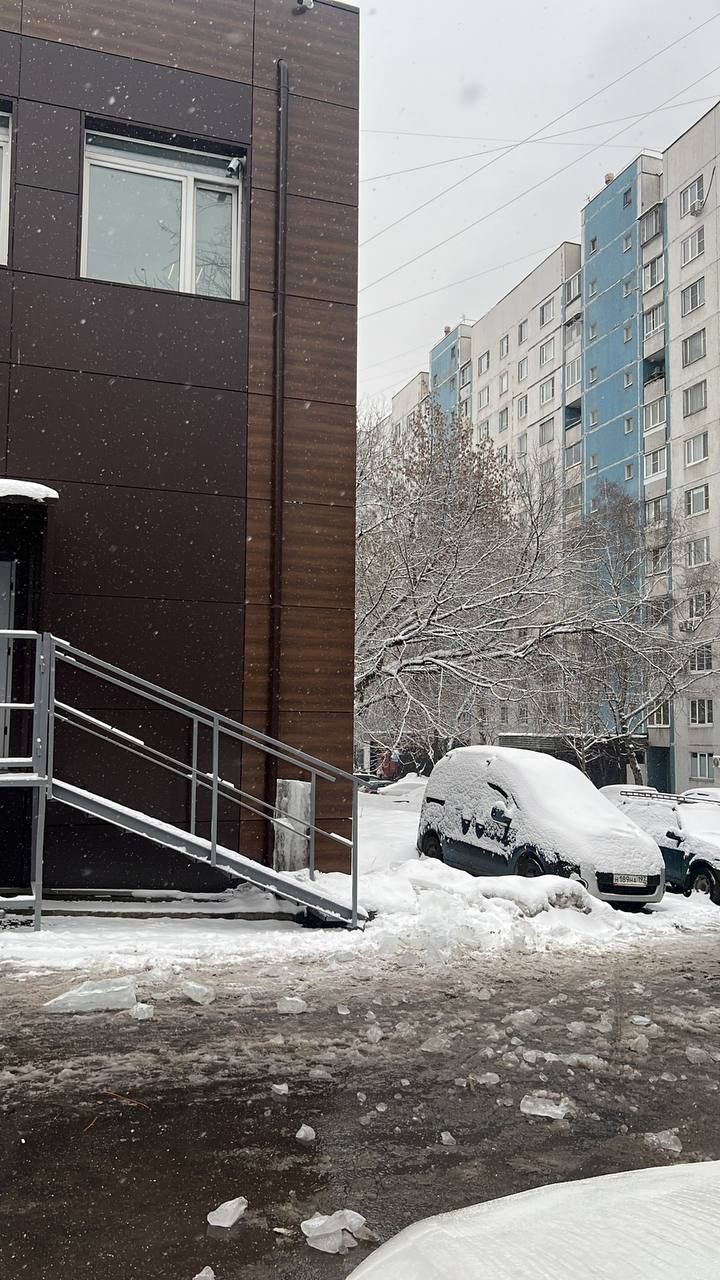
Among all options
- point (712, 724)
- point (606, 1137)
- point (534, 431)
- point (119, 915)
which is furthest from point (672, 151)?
point (606, 1137)

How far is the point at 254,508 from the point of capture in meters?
11.0

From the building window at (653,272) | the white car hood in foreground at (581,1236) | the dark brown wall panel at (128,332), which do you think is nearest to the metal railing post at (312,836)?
the dark brown wall panel at (128,332)

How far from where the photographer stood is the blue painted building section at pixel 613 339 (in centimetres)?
4412

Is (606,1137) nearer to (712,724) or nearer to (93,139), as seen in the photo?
(93,139)

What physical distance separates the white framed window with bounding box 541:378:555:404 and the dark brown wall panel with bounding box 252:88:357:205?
42531 mm

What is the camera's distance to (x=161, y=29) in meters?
11.1

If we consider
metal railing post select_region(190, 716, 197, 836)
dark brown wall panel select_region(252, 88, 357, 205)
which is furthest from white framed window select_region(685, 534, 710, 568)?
metal railing post select_region(190, 716, 197, 836)

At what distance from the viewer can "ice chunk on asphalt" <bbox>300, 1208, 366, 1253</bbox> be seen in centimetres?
342

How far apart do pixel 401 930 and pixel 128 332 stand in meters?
6.72

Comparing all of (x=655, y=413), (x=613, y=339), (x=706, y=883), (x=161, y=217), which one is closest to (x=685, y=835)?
(x=706, y=883)

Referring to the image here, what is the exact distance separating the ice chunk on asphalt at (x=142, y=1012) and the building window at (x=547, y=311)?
51080 mm

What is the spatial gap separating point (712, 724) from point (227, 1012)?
1333 inches

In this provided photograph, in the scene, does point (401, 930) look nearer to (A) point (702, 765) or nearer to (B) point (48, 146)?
(B) point (48, 146)

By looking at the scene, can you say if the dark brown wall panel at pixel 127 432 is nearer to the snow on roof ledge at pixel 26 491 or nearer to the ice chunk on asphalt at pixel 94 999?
the snow on roof ledge at pixel 26 491
